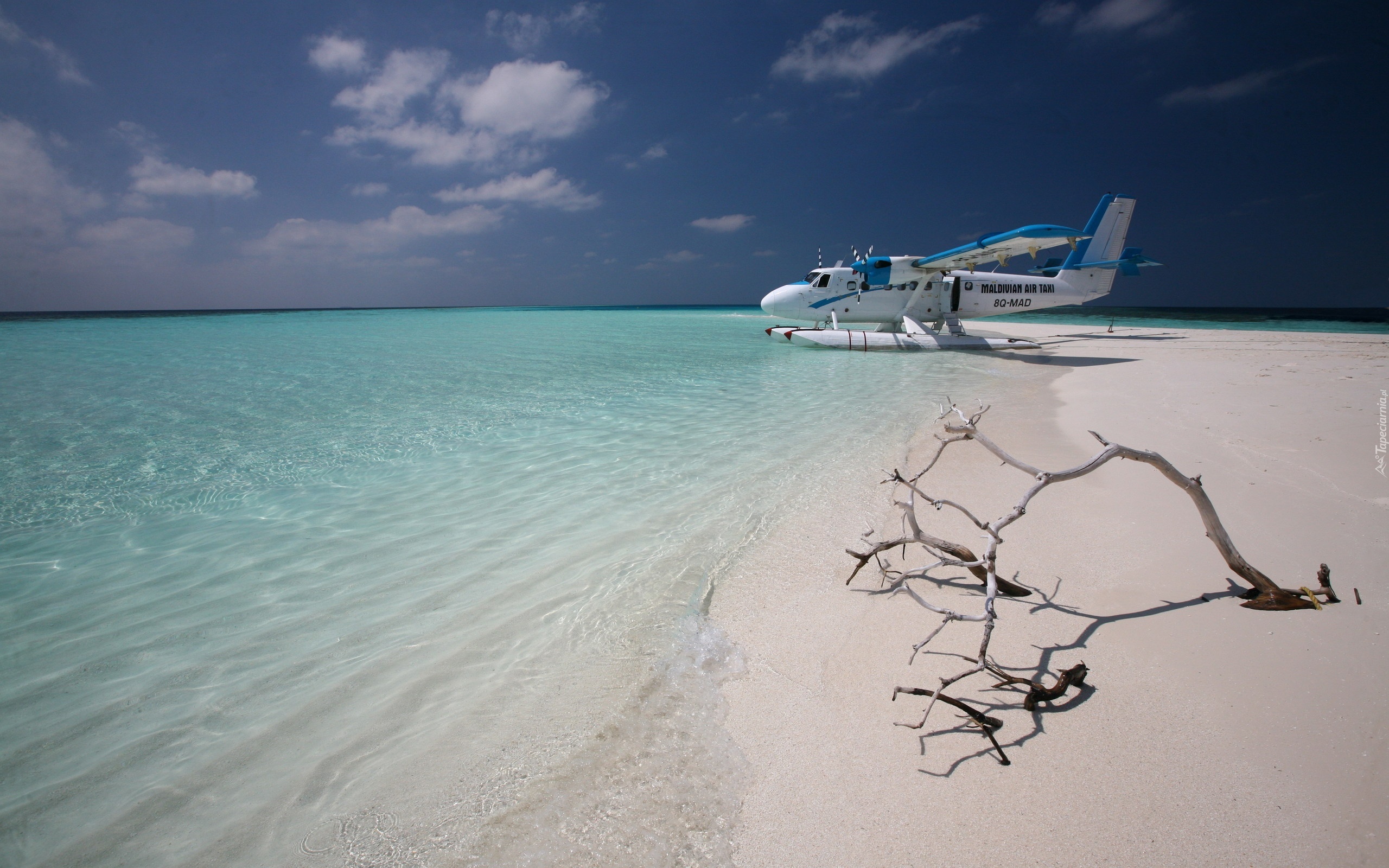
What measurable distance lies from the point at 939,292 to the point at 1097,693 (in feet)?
58.5

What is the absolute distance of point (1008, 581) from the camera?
2.63m

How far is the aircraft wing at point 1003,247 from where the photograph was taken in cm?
1214

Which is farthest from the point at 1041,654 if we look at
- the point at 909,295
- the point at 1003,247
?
the point at 909,295

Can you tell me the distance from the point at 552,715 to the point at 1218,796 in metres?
2.11

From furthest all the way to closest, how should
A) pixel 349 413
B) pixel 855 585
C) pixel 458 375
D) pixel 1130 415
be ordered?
pixel 458 375, pixel 349 413, pixel 1130 415, pixel 855 585

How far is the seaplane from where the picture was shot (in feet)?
53.2

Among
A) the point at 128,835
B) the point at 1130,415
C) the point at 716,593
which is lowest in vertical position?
the point at 128,835

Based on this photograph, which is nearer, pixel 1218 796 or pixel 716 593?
pixel 1218 796

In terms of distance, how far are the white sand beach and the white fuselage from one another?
14119mm

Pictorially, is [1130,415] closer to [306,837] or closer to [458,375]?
[306,837]

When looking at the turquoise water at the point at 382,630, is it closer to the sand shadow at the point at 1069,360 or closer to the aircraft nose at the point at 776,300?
the sand shadow at the point at 1069,360

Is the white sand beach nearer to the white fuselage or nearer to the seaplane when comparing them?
the seaplane

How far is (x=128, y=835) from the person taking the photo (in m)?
1.65

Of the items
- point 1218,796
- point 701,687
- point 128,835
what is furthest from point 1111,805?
point 128,835
